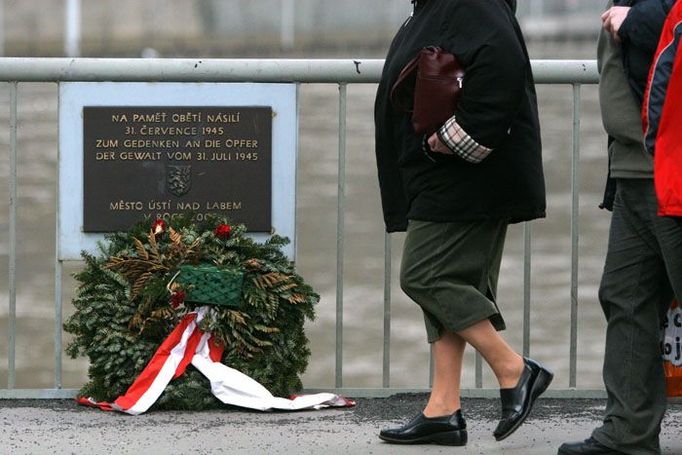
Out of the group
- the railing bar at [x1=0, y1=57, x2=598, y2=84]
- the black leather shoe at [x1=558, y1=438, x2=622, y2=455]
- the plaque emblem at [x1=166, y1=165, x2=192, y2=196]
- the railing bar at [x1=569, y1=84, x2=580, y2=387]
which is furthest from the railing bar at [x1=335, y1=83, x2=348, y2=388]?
the black leather shoe at [x1=558, y1=438, x2=622, y2=455]

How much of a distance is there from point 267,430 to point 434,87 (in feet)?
4.74

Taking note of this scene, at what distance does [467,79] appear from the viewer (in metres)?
4.98

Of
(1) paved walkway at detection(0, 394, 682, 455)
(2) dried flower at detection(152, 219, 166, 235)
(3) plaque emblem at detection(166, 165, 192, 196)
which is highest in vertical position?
(3) plaque emblem at detection(166, 165, 192, 196)

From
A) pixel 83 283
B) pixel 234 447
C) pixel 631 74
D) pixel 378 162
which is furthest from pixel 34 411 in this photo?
pixel 631 74

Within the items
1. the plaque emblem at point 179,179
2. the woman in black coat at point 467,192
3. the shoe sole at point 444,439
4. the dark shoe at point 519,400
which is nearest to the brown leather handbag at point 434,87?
the woman in black coat at point 467,192

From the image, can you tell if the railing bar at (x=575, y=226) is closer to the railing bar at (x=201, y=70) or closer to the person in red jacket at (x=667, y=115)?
the railing bar at (x=201, y=70)

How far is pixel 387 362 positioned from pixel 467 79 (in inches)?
69.9

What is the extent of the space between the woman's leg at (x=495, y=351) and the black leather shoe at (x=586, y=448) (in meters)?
0.30

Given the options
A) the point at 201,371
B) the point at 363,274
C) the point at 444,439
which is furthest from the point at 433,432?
the point at 363,274

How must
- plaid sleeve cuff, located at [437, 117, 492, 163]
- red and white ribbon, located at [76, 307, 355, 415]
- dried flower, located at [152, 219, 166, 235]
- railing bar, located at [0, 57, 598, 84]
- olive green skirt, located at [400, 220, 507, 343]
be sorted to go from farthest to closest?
railing bar, located at [0, 57, 598, 84] → dried flower, located at [152, 219, 166, 235] → red and white ribbon, located at [76, 307, 355, 415] → olive green skirt, located at [400, 220, 507, 343] → plaid sleeve cuff, located at [437, 117, 492, 163]

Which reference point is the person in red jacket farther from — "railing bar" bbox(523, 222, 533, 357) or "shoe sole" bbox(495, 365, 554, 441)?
"railing bar" bbox(523, 222, 533, 357)

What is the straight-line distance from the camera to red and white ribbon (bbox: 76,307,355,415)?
591 cm

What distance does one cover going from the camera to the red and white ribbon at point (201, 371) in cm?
591

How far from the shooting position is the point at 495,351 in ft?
16.9
